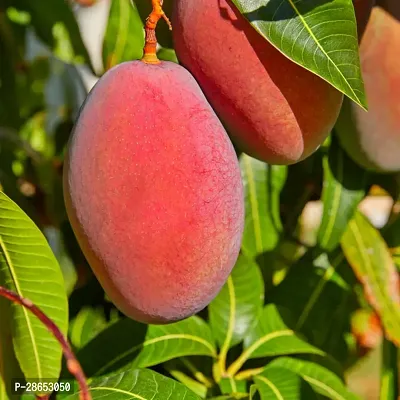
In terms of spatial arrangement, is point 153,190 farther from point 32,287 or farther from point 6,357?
point 6,357

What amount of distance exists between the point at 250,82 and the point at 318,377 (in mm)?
406

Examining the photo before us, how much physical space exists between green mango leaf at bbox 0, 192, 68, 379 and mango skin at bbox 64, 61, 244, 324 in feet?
0.19

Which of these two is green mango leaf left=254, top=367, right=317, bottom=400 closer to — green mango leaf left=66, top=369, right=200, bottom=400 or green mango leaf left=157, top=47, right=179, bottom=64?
green mango leaf left=66, top=369, right=200, bottom=400

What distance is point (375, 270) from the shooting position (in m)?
0.90

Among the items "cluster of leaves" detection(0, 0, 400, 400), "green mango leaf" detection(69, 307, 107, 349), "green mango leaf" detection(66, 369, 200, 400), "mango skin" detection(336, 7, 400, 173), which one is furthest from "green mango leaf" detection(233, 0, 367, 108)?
"green mango leaf" detection(69, 307, 107, 349)

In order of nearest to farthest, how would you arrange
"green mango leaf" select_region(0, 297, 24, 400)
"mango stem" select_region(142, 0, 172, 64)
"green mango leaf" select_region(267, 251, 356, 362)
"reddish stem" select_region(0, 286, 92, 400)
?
"reddish stem" select_region(0, 286, 92, 400)
"mango stem" select_region(142, 0, 172, 64)
"green mango leaf" select_region(0, 297, 24, 400)
"green mango leaf" select_region(267, 251, 356, 362)

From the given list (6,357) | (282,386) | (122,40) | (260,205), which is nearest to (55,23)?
(122,40)

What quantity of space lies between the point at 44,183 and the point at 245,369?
1.62 feet

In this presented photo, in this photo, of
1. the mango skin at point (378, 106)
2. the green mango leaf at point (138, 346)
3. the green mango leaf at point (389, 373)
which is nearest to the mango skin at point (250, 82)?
the mango skin at point (378, 106)

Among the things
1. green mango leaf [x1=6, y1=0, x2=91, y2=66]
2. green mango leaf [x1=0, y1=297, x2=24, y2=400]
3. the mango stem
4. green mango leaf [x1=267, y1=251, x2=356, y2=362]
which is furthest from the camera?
green mango leaf [x1=6, y1=0, x2=91, y2=66]

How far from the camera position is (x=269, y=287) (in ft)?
3.19

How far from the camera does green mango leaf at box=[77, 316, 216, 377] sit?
0.78m

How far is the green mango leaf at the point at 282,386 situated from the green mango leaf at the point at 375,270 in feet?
0.48

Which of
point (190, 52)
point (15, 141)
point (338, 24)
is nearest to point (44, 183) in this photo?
point (15, 141)
